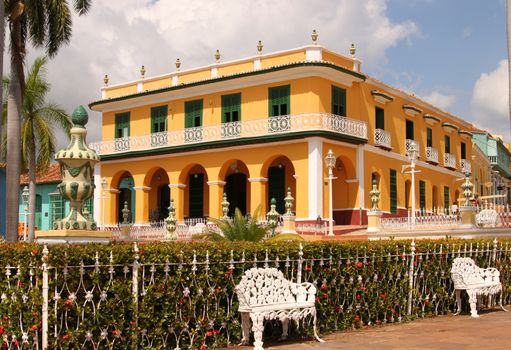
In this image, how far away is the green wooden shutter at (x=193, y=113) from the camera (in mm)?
31797

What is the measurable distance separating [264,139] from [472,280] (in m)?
17.0

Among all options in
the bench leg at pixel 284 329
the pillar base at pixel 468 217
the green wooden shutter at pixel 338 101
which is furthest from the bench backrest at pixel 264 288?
the green wooden shutter at pixel 338 101

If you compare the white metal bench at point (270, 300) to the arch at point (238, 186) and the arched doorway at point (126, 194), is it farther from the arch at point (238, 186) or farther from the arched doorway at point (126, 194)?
the arched doorway at point (126, 194)

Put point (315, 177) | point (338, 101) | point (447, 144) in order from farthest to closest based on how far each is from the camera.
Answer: point (447, 144) < point (338, 101) < point (315, 177)

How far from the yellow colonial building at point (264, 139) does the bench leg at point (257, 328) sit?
1860 centimetres

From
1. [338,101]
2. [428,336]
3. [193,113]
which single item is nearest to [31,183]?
[193,113]

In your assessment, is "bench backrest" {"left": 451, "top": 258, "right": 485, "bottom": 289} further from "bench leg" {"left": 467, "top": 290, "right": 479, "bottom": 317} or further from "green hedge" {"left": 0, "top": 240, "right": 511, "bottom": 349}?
"green hedge" {"left": 0, "top": 240, "right": 511, "bottom": 349}

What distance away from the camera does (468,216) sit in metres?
19.0

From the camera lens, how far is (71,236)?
28.8ft

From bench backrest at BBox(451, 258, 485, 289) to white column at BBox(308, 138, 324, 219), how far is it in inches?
576

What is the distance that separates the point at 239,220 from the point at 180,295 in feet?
24.6

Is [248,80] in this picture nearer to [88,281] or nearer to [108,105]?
[108,105]

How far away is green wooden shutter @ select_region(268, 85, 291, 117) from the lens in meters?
28.7

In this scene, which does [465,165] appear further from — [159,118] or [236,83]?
[159,118]
